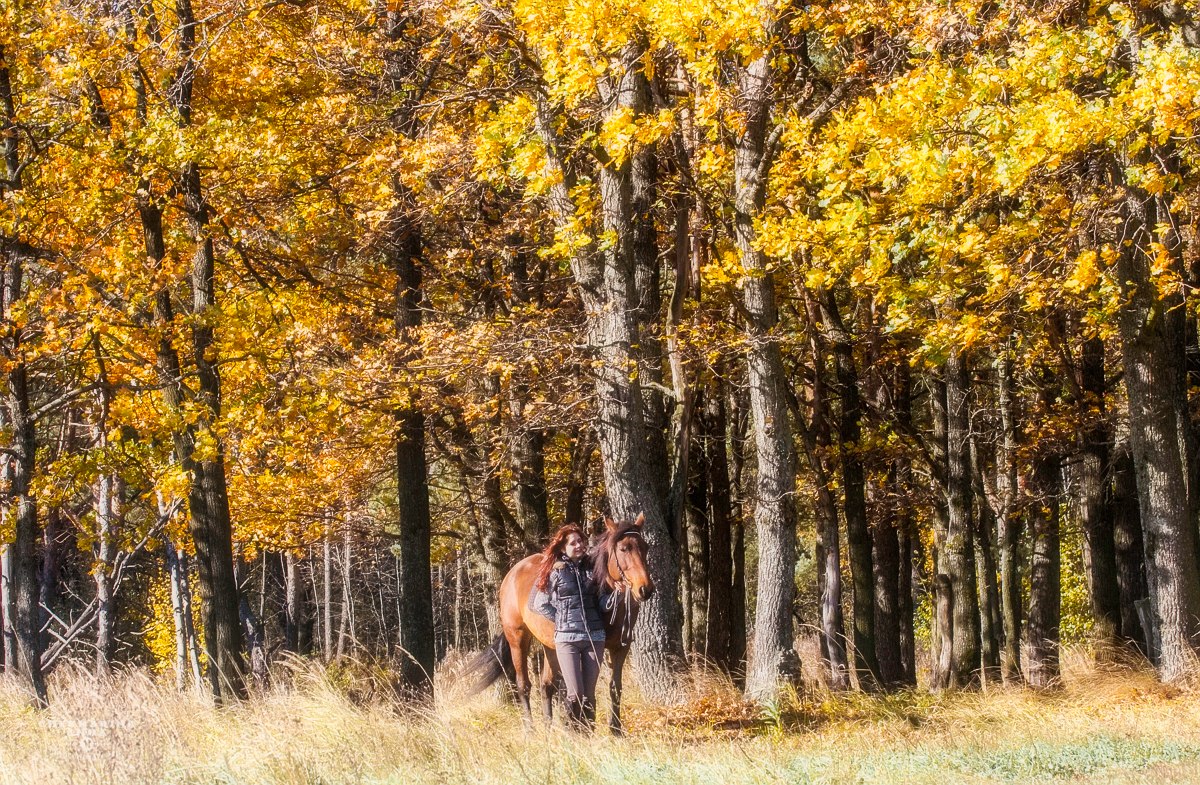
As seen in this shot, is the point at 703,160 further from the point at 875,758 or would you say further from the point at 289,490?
the point at 289,490

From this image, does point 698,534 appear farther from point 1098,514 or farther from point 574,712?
point 574,712

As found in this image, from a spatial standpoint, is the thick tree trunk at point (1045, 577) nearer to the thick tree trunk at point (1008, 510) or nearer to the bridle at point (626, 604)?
the thick tree trunk at point (1008, 510)

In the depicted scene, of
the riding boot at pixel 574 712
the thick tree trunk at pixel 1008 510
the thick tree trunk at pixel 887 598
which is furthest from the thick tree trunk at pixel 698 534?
the riding boot at pixel 574 712

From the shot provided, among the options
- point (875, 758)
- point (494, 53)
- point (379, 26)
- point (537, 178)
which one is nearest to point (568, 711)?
point (875, 758)

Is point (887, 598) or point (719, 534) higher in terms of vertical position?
point (719, 534)

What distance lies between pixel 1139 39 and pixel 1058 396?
924 centimetres

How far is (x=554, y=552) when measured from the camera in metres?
10.4

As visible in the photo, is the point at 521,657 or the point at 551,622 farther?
the point at 521,657

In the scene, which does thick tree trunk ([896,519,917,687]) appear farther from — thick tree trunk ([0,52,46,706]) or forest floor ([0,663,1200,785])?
thick tree trunk ([0,52,46,706])

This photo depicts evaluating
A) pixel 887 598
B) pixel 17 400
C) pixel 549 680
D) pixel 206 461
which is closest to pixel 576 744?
pixel 549 680

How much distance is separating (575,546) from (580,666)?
3.28 feet

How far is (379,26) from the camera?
15.4 m

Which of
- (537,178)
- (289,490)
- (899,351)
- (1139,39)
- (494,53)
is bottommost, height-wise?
(289,490)

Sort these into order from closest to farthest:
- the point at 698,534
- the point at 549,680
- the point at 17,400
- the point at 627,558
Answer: the point at 627,558 < the point at 549,680 < the point at 17,400 < the point at 698,534
